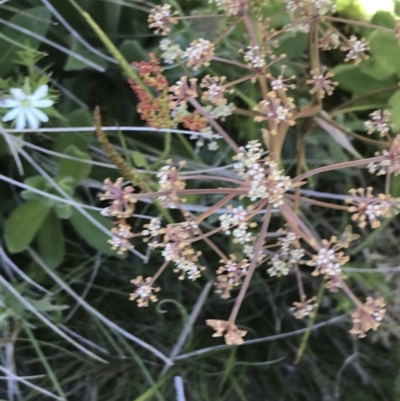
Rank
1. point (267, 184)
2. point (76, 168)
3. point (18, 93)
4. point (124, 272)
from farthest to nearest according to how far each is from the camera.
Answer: point (124, 272) → point (76, 168) → point (18, 93) → point (267, 184)

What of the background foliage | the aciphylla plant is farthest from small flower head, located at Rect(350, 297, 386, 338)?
the background foliage

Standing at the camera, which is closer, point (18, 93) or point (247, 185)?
point (247, 185)

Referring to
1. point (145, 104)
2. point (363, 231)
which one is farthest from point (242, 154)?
point (363, 231)

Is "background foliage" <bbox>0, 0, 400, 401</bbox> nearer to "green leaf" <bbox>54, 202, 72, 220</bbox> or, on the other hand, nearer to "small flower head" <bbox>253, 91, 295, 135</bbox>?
"green leaf" <bbox>54, 202, 72, 220</bbox>

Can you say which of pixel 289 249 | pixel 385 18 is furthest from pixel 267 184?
pixel 385 18

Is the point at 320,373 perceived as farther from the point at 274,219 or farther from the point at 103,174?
the point at 103,174

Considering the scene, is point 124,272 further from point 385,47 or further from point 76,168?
point 385,47
